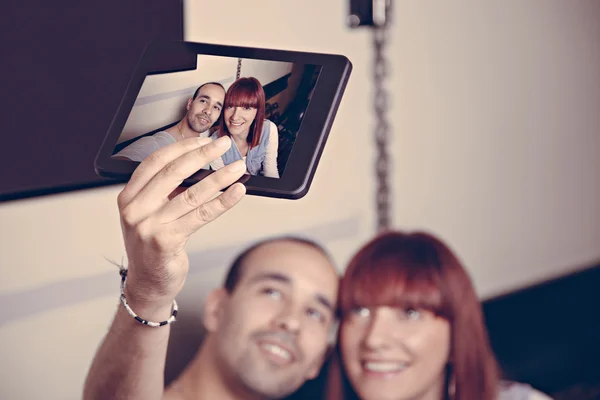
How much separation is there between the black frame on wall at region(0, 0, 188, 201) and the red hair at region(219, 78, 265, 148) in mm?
404

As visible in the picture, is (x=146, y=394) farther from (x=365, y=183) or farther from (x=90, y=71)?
(x=365, y=183)

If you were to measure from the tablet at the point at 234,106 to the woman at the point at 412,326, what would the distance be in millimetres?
553

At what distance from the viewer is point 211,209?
47 centimetres

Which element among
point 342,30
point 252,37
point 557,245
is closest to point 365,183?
point 342,30

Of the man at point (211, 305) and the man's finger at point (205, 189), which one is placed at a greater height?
the man's finger at point (205, 189)

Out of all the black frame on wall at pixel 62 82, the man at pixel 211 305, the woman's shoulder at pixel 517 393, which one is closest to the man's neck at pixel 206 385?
the man at pixel 211 305

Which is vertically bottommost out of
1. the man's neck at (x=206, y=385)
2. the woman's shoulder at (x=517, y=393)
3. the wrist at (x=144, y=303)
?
the woman's shoulder at (x=517, y=393)

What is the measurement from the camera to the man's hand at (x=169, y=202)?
18.3 inches

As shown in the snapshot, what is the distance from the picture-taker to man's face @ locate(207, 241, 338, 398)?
3.13ft

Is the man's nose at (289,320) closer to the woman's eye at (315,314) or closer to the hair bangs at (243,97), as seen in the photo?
the woman's eye at (315,314)

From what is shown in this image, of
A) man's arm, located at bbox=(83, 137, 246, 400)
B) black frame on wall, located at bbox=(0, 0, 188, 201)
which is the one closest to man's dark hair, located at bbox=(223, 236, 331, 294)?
black frame on wall, located at bbox=(0, 0, 188, 201)

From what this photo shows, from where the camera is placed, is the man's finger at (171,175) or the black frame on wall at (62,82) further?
the black frame on wall at (62,82)

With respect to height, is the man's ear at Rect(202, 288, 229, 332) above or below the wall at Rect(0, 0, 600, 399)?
below

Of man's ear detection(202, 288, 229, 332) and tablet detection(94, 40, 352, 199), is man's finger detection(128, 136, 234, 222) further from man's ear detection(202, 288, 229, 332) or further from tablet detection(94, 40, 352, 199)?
man's ear detection(202, 288, 229, 332)
